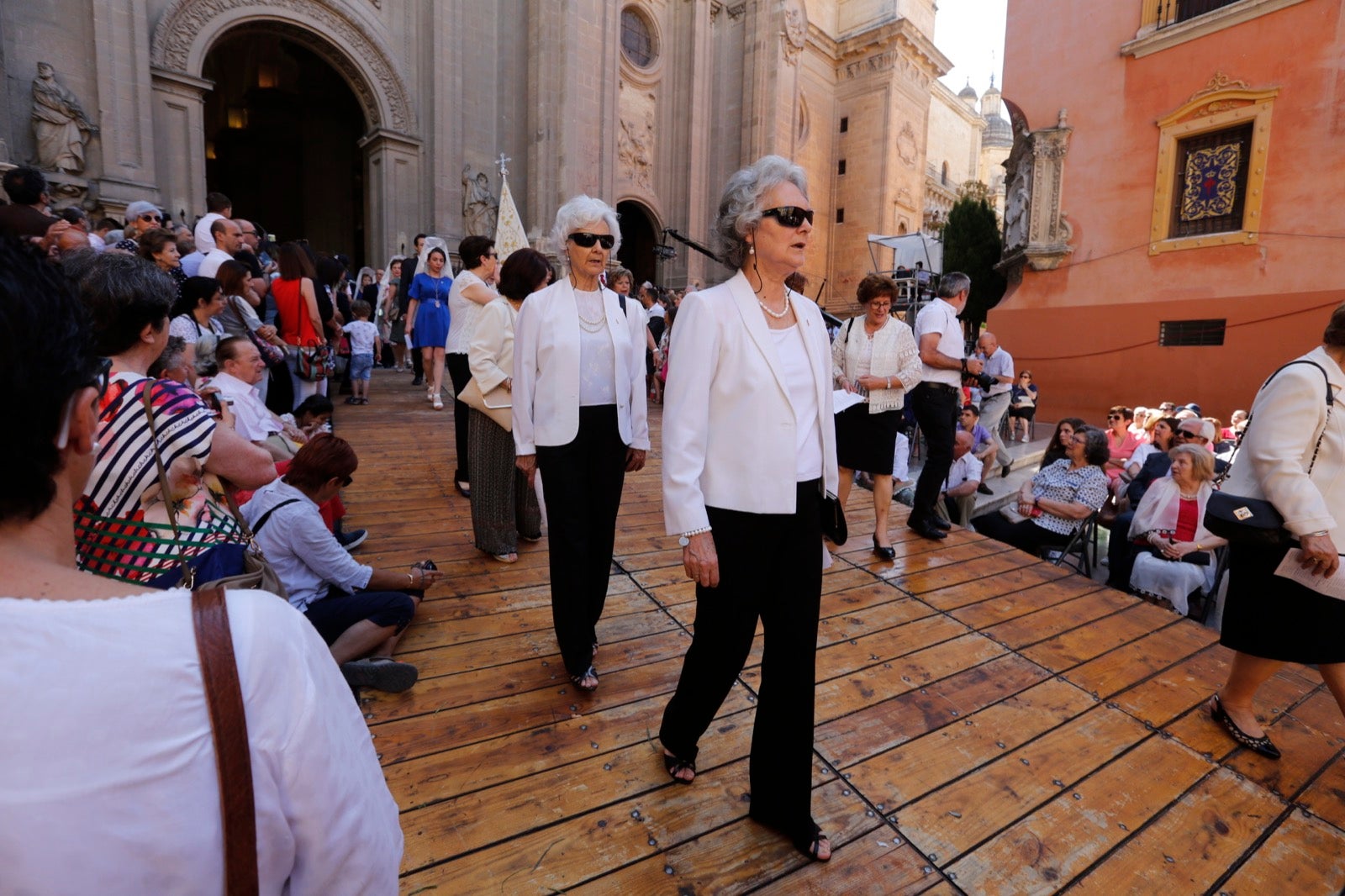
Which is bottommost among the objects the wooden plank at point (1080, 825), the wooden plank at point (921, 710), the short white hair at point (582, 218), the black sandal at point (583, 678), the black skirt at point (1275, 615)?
the wooden plank at point (1080, 825)

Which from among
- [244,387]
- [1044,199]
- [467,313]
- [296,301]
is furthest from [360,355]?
[1044,199]

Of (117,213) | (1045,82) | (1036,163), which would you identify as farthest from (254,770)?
(1045,82)

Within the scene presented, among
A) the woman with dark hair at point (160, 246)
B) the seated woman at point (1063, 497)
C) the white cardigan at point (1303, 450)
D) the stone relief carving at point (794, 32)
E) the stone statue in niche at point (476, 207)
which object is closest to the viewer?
Result: the white cardigan at point (1303, 450)

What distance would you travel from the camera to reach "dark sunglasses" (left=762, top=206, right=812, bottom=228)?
2.09 meters

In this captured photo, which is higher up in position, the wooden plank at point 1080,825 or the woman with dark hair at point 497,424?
the woman with dark hair at point 497,424

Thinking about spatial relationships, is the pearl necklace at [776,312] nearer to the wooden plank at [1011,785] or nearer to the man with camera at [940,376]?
the wooden plank at [1011,785]

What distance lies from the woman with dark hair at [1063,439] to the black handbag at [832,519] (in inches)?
186

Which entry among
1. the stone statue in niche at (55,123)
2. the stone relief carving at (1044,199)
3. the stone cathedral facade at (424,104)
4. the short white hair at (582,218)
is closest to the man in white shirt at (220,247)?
the short white hair at (582,218)

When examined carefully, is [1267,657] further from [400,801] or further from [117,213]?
[117,213]

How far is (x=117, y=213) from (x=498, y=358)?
11133 millimetres

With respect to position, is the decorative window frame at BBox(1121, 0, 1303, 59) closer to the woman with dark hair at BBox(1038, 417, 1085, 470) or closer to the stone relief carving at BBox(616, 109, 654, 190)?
the woman with dark hair at BBox(1038, 417, 1085, 470)

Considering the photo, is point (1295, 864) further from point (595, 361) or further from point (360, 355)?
point (360, 355)

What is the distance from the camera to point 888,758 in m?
2.61

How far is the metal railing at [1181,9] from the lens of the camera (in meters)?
11.6
